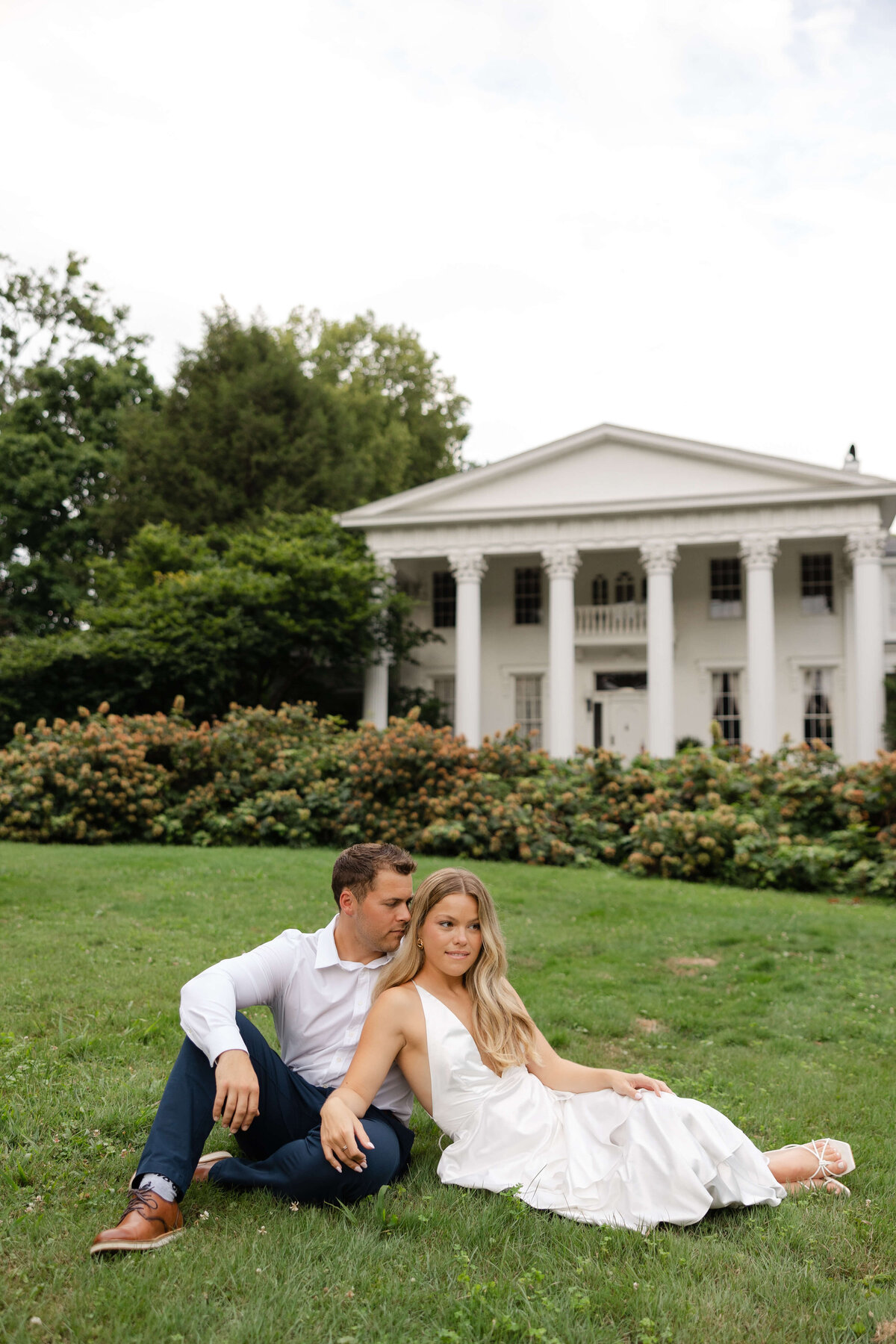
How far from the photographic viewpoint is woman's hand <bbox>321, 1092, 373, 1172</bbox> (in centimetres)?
326

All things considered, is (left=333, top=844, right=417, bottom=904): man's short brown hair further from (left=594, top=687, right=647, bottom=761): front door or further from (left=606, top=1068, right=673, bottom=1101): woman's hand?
(left=594, top=687, right=647, bottom=761): front door

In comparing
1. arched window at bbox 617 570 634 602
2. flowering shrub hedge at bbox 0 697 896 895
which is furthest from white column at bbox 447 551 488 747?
flowering shrub hedge at bbox 0 697 896 895

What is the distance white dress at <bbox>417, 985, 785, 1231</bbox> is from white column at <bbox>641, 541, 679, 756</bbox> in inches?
820

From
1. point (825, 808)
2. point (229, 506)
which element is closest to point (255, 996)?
point (825, 808)

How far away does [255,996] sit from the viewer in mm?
3609

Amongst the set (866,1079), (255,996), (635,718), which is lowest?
(866,1079)

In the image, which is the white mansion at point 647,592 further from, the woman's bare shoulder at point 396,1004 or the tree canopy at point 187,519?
the woman's bare shoulder at point 396,1004

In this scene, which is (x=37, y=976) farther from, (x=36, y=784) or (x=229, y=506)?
(x=229, y=506)

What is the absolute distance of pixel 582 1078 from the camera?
12.1 feet

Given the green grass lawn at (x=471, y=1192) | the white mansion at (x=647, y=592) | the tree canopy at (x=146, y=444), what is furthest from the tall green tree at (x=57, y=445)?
the green grass lawn at (x=471, y=1192)

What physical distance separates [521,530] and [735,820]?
47.8 feet

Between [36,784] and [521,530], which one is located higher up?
[521,530]

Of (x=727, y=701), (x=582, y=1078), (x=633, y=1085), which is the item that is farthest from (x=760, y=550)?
(x=633, y=1085)

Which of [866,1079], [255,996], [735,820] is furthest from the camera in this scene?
[735,820]
